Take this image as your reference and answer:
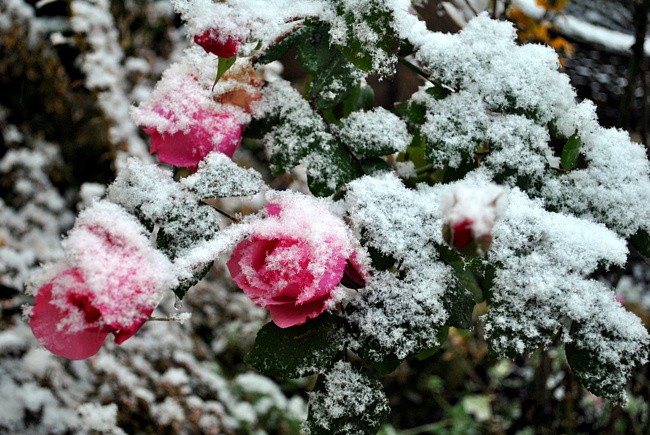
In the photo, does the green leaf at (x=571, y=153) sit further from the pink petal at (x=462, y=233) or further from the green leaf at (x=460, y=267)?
the pink petal at (x=462, y=233)

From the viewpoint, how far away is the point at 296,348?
1.72 feet

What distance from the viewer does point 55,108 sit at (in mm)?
2660

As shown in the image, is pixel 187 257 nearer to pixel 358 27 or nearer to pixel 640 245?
pixel 358 27

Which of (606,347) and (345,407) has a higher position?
(606,347)

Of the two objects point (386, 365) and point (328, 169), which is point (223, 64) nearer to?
point (328, 169)

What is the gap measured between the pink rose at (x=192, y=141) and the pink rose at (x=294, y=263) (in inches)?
→ 5.9

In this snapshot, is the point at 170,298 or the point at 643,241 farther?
the point at 170,298

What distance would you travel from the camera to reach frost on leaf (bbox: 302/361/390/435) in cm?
54

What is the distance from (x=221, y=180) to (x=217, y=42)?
0.15m

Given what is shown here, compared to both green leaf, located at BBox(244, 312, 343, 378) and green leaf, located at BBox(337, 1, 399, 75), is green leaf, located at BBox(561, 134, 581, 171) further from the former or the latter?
green leaf, located at BBox(244, 312, 343, 378)

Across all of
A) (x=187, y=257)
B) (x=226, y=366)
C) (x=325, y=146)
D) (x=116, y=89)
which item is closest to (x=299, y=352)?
(x=187, y=257)

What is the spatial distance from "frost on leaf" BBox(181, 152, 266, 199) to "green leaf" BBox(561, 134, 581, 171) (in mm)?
361

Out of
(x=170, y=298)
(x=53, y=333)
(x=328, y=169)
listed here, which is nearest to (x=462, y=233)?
(x=328, y=169)

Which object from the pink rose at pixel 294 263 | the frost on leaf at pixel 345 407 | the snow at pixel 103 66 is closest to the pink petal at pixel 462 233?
the pink rose at pixel 294 263
